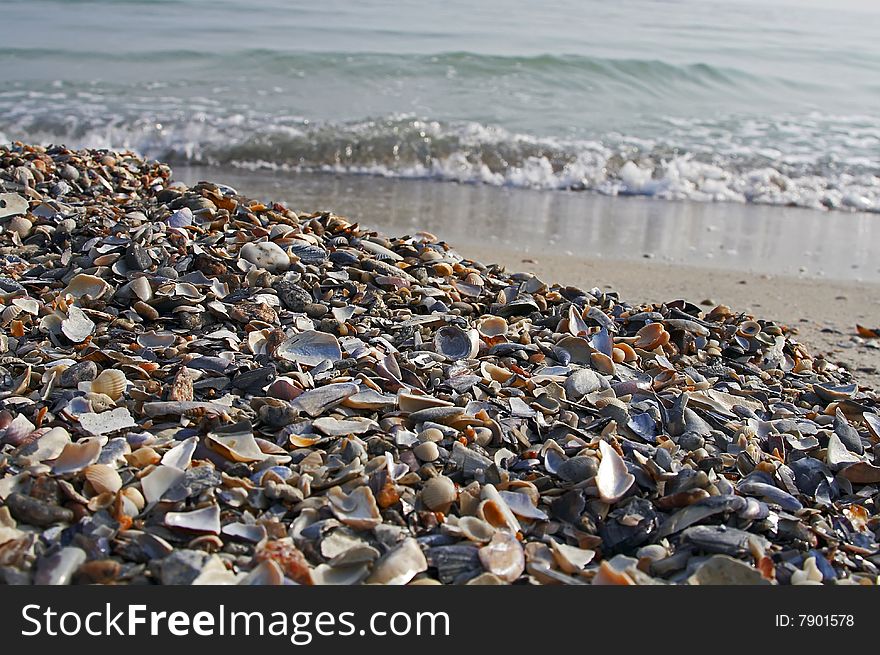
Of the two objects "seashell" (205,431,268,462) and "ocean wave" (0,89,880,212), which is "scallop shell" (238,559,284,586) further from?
"ocean wave" (0,89,880,212)

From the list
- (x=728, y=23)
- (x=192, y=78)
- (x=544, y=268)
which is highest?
(x=728, y=23)

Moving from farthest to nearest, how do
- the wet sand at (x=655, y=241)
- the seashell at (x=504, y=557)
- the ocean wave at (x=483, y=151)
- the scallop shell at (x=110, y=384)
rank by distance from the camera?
the ocean wave at (x=483, y=151) < the wet sand at (x=655, y=241) < the scallop shell at (x=110, y=384) < the seashell at (x=504, y=557)

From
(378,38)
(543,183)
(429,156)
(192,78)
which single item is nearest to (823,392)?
(543,183)

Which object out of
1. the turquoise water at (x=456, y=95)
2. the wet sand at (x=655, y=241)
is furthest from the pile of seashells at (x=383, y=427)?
the turquoise water at (x=456, y=95)

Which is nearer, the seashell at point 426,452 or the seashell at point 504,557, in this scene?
the seashell at point 504,557

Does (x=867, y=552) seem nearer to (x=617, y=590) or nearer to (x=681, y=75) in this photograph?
(x=617, y=590)

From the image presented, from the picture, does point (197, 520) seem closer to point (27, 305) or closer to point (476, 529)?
point (476, 529)

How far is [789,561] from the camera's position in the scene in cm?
204

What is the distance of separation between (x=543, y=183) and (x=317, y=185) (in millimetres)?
2362

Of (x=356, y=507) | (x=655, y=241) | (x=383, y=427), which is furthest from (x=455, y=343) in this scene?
(x=655, y=241)

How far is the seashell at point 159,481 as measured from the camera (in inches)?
79.3

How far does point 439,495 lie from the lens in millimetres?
2102

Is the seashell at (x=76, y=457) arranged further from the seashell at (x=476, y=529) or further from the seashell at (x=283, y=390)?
the seashell at (x=476, y=529)

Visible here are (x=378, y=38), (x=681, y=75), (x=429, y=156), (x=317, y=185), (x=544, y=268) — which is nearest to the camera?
(x=544, y=268)
